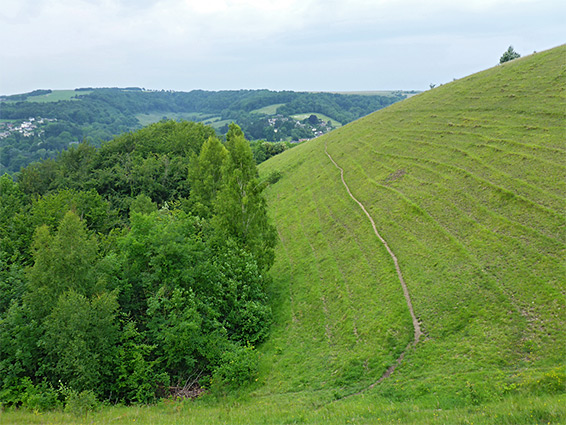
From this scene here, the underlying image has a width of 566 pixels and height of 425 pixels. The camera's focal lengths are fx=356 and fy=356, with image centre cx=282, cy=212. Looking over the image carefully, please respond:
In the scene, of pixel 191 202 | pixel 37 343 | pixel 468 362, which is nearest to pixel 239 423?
pixel 468 362

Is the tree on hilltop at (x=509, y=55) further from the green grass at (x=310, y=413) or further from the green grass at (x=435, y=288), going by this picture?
the green grass at (x=310, y=413)

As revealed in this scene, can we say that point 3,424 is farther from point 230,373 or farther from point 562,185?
point 562,185

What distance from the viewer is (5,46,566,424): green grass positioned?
15.9m

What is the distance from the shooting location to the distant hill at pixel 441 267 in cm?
1739

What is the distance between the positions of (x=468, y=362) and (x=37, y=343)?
23.2 meters

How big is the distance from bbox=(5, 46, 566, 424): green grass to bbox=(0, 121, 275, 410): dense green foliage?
7.96 ft

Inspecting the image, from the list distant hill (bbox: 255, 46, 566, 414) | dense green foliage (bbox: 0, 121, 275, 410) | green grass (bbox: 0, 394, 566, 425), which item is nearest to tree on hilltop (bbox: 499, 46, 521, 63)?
distant hill (bbox: 255, 46, 566, 414)

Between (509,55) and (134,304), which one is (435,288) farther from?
(509,55)

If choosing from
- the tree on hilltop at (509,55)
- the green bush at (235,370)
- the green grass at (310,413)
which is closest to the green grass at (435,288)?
the green grass at (310,413)

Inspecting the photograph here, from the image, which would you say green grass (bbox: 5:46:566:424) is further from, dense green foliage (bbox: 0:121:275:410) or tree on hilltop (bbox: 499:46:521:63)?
tree on hilltop (bbox: 499:46:521:63)

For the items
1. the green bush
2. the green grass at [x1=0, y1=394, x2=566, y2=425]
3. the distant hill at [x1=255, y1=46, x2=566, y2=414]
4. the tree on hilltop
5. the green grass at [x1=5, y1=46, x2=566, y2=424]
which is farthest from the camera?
the tree on hilltop

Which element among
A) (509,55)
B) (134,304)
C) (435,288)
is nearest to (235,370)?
(134,304)

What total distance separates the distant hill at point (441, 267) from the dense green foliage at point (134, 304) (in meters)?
4.52

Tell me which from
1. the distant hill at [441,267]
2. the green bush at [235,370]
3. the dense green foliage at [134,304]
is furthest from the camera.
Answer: the green bush at [235,370]
